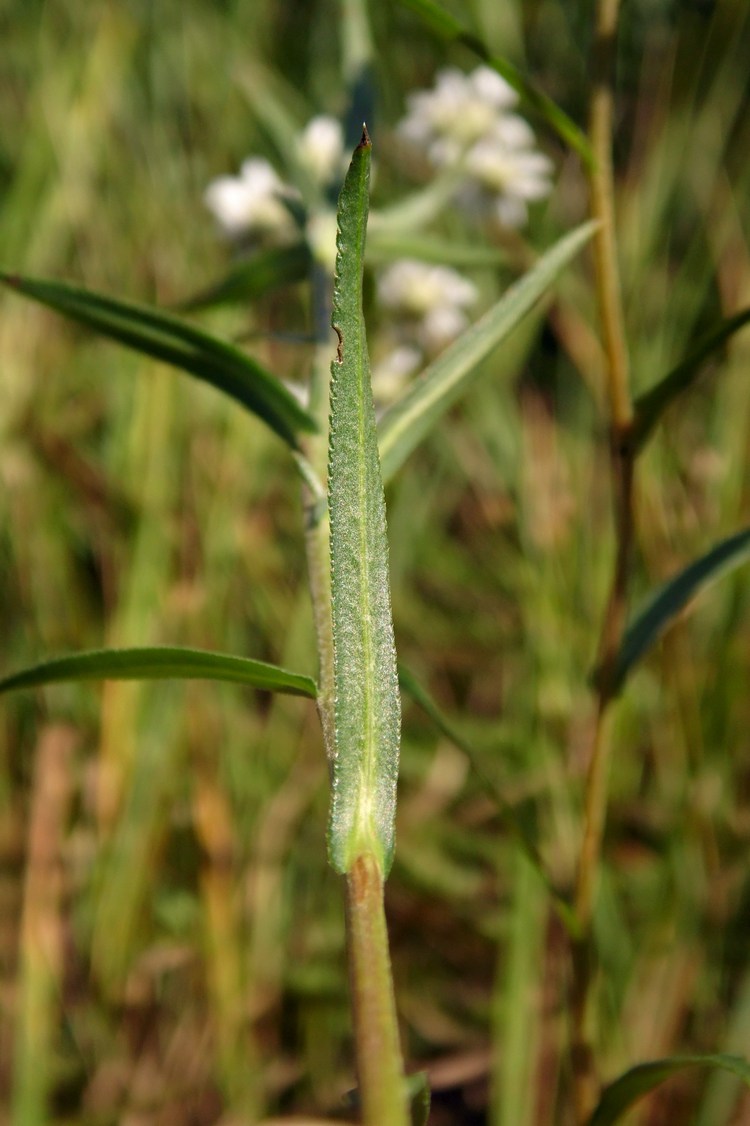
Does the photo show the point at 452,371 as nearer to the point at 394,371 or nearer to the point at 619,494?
the point at 619,494

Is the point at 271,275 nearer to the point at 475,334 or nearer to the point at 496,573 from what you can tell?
the point at 475,334

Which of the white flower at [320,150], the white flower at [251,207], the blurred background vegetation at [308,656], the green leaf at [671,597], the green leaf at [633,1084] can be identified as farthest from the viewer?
the blurred background vegetation at [308,656]

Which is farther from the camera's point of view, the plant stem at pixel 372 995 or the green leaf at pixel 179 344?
the green leaf at pixel 179 344

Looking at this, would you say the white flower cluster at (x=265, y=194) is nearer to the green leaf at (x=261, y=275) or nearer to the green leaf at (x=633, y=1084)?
the green leaf at (x=261, y=275)

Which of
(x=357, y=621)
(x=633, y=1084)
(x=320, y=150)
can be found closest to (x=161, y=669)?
(x=357, y=621)

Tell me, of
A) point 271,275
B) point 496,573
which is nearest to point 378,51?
point 496,573

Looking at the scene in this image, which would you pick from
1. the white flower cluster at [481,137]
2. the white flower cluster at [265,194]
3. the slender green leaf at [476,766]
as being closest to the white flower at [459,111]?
the white flower cluster at [481,137]

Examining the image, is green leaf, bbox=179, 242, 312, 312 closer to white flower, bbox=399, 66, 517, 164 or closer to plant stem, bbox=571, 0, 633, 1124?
plant stem, bbox=571, 0, 633, 1124
